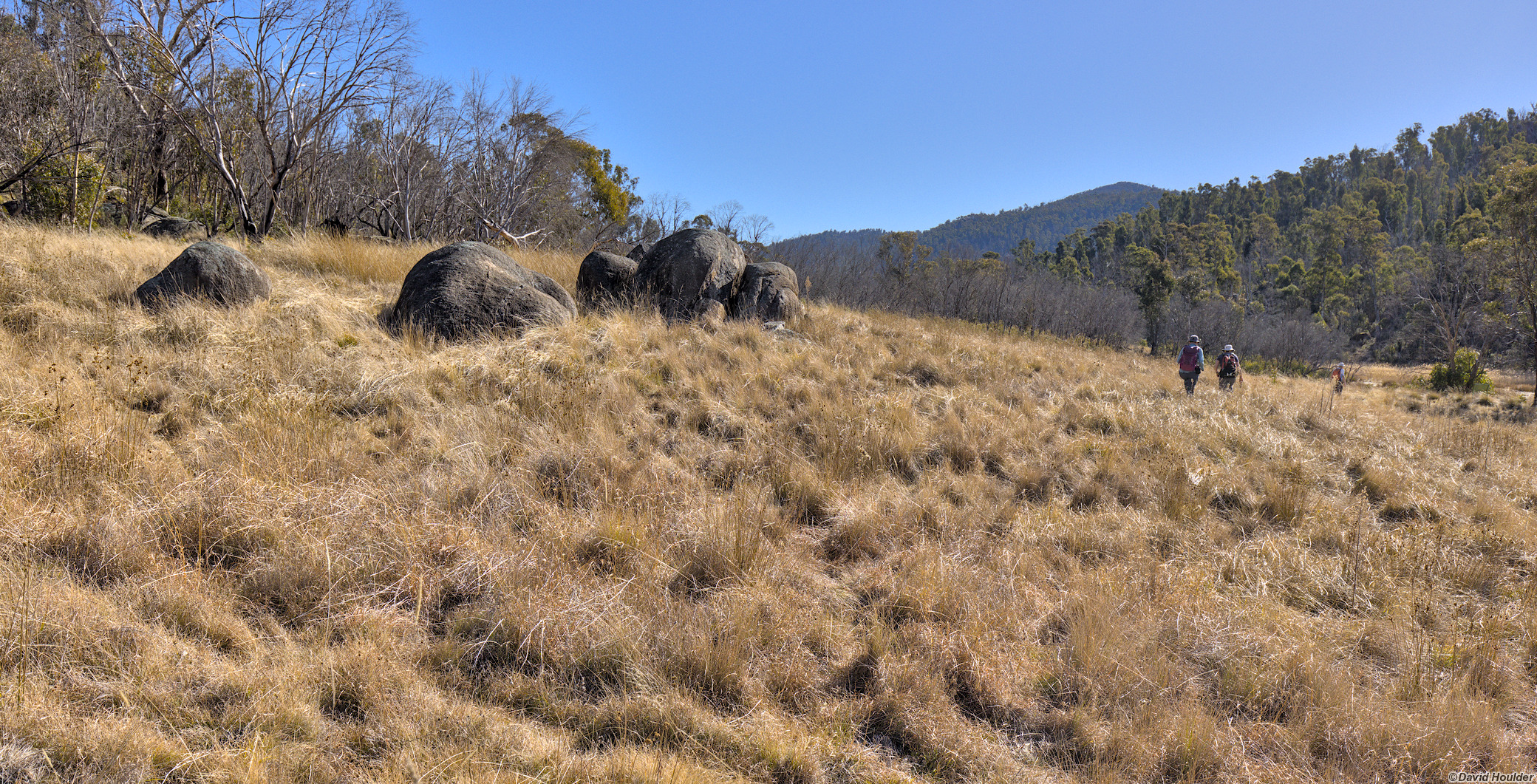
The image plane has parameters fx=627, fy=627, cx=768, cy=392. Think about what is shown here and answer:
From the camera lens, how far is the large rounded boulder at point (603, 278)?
1096 cm

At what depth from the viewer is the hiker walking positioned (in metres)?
12.6

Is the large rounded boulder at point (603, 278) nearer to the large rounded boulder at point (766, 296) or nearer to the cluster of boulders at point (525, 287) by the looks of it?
the cluster of boulders at point (525, 287)

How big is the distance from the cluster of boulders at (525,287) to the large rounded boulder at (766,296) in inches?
0.6

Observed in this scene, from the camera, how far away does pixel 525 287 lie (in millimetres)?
8891

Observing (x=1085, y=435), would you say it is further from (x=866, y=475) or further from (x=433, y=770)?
Result: (x=433, y=770)

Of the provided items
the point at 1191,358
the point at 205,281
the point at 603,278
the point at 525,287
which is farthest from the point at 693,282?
the point at 1191,358

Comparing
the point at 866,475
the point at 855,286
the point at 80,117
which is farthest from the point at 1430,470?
the point at 855,286

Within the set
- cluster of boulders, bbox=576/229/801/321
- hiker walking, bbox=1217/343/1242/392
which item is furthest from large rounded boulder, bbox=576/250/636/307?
hiker walking, bbox=1217/343/1242/392

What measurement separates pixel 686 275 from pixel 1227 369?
1101cm

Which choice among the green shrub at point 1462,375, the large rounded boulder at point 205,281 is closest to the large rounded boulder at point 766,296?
the large rounded boulder at point 205,281

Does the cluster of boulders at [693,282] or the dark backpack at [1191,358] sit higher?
the cluster of boulders at [693,282]

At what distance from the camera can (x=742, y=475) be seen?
4848mm

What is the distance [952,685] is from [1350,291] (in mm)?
87121

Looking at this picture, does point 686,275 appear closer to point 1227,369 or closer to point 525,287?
point 525,287
